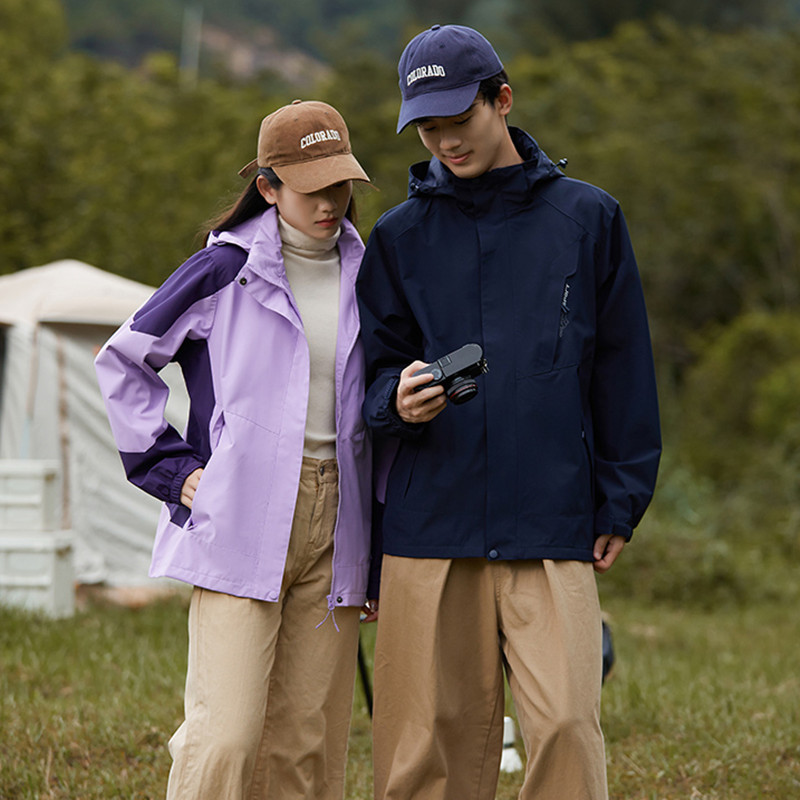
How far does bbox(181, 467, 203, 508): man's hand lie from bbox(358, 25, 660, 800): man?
444 mm

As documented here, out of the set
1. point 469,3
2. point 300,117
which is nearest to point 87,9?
point 469,3

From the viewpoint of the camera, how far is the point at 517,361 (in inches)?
124

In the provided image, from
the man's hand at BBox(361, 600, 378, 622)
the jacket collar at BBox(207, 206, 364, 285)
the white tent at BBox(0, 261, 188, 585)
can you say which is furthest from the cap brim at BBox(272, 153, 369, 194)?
the white tent at BBox(0, 261, 188, 585)

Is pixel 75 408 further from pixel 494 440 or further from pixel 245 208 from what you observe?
pixel 494 440

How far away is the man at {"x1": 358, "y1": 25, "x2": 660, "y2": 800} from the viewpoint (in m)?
3.11

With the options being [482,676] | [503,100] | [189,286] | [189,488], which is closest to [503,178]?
[503,100]

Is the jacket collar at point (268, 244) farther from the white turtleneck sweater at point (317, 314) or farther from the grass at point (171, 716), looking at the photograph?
the grass at point (171, 716)

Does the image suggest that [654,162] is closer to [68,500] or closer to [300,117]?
[68,500]

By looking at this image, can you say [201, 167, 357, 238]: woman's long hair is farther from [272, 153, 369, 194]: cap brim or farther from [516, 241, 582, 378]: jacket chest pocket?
→ [516, 241, 582, 378]: jacket chest pocket

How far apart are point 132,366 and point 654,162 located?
60.7 ft

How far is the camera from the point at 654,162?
819 inches

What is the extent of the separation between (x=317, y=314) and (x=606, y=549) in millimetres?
906

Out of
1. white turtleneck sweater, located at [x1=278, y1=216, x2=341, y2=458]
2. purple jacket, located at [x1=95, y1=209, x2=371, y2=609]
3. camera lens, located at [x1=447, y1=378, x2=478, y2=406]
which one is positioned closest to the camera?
camera lens, located at [x1=447, y1=378, x2=478, y2=406]

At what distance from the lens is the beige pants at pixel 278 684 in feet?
10.1
